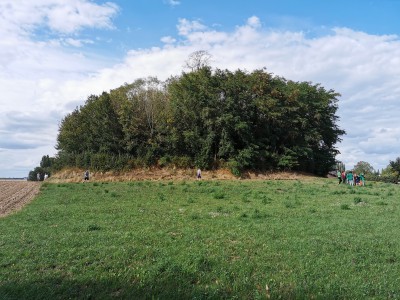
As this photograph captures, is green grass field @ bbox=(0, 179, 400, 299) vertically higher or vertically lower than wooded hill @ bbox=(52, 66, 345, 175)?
lower

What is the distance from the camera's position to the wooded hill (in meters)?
51.9

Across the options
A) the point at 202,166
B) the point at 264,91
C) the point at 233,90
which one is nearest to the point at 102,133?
the point at 202,166

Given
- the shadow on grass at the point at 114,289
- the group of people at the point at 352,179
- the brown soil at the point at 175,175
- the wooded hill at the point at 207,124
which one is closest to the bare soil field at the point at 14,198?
the shadow on grass at the point at 114,289

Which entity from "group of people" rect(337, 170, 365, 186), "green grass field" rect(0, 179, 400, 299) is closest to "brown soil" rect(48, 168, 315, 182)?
"group of people" rect(337, 170, 365, 186)

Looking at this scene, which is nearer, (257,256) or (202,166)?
(257,256)

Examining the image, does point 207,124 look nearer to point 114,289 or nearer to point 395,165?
point 114,289

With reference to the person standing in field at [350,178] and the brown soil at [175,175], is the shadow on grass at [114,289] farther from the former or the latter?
the brown soil at [175,175]

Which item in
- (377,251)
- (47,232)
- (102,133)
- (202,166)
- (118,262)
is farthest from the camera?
(102,133)

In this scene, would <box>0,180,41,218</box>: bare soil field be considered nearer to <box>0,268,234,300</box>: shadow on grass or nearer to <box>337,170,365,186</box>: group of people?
<box>0,268,234,300</box>: shadow on grass

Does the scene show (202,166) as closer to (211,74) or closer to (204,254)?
(211,74)

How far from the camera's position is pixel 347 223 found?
13070 mm

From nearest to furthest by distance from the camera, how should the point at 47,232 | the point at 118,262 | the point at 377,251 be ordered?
the point at 118,262, the point at 377,251, the point at 47,232

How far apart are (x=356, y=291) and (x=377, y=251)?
9.25 ft

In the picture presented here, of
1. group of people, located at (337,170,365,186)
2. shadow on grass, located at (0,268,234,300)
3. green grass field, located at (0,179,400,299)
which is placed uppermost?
group of people, located at (337,170,365,186)
